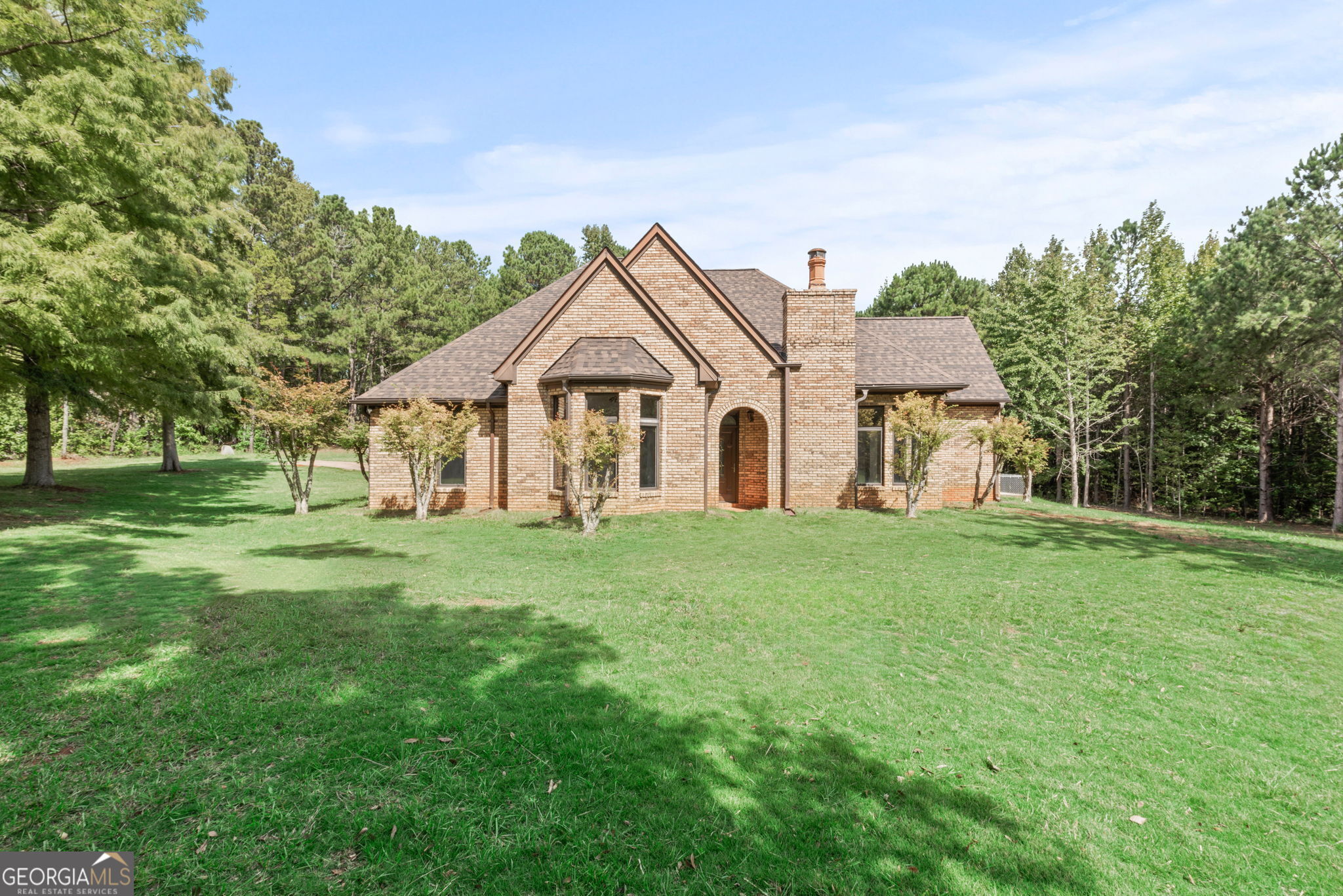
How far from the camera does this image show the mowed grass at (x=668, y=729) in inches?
119

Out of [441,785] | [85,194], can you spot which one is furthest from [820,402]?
[85,194]

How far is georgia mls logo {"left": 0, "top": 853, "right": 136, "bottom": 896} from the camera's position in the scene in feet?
9.07

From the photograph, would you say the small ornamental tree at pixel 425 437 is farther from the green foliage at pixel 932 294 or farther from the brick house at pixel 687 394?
the green foliage at pixel 932 294

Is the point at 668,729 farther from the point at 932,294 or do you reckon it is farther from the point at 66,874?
the point at 932,294

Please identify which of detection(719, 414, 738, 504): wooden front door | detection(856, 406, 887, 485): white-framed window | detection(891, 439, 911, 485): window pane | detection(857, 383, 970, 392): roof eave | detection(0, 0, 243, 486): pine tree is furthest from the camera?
detection(719, 414, 738, 504): wooden front door

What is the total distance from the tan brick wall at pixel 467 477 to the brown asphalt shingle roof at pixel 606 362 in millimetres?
2911

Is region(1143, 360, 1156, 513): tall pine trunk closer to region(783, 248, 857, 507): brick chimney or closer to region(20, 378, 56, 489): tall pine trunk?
region(783, 248, 857, 507): brick chimney

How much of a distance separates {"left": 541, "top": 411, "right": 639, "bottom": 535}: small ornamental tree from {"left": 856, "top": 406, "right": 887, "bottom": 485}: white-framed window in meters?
8.39

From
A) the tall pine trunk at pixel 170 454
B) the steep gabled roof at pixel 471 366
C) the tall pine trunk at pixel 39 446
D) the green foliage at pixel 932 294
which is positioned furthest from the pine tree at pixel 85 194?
the green foliage at pixel 932 294

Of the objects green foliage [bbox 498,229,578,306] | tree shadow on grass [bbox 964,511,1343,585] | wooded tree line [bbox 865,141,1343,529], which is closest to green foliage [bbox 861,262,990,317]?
wooded tree line [bbox 865,141,1343,529]

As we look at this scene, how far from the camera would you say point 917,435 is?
16.5m

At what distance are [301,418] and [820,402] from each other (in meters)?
15.2

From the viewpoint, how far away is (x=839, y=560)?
1062cm

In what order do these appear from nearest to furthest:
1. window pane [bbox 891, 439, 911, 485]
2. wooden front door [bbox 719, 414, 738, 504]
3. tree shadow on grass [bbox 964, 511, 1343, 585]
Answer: tree shadow on grass [bbox 964, 511, 1343, 585], window pane [bbox 891, 439, 911, 485], wooden front door [bbox 719, 414, 738, 504]
